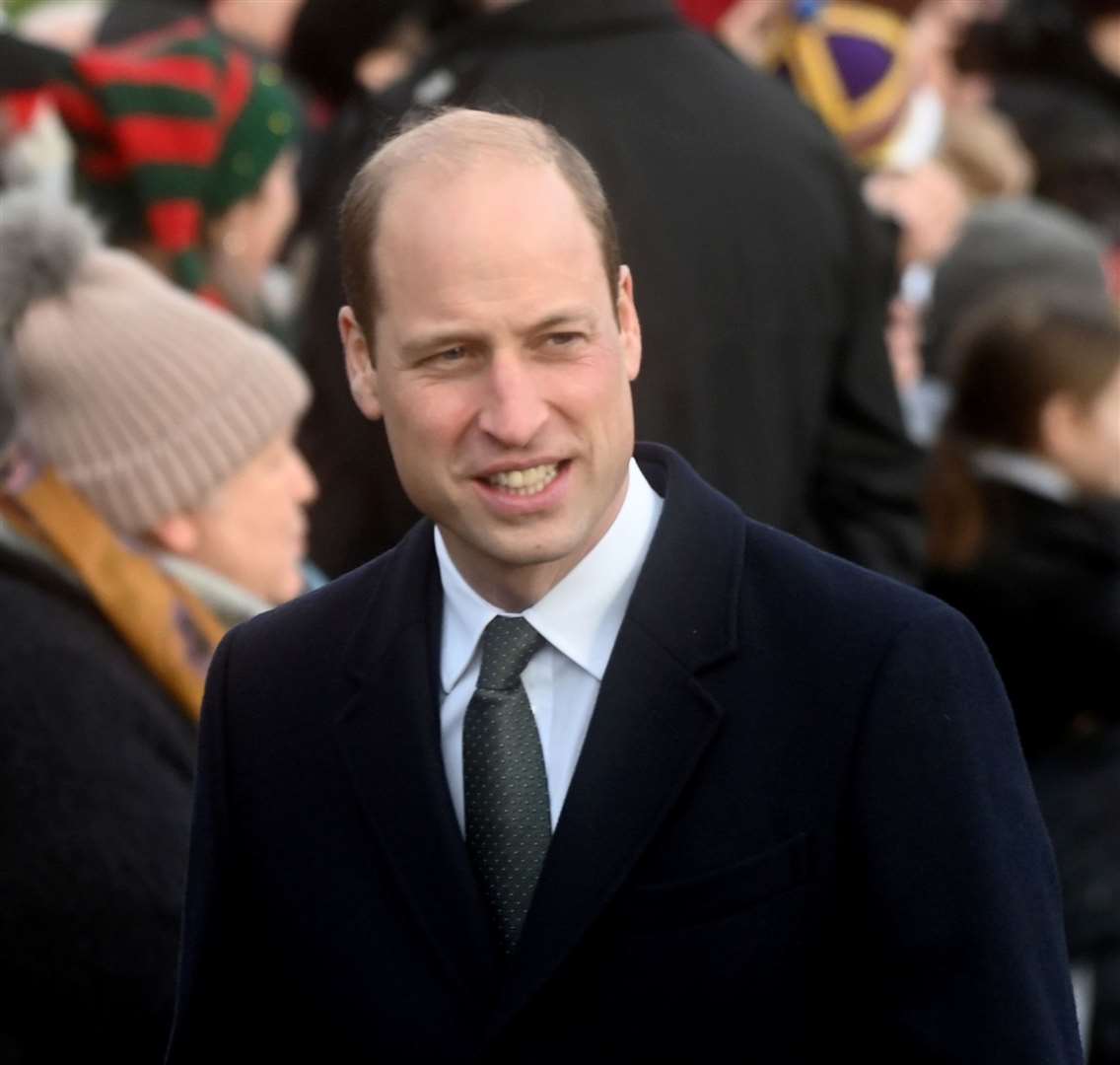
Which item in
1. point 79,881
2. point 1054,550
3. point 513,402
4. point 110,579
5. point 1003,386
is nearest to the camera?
point 513,402

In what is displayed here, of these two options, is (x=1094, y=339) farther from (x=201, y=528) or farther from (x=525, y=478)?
(x=525, y=478)

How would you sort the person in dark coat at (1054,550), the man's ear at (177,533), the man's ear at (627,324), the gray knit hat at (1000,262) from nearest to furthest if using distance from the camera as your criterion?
the man's ear at (627,324) → the man's ear at (177,533) → the person in dark coat at (1054,550) → the gray knit hat at (1000,262)

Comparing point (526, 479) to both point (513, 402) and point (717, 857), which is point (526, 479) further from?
point (717, 857)

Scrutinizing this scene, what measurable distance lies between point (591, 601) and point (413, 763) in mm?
215

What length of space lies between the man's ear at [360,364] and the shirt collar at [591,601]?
178 millimetres

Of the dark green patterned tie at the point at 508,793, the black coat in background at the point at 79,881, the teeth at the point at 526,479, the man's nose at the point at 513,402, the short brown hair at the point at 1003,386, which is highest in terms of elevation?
the man's nose at the point at 513,402

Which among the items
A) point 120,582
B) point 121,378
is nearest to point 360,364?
point 120,582

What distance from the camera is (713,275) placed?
141 inches

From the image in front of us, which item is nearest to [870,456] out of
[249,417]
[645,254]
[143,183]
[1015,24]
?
[645,254]

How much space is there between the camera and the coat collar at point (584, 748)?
2025 mm

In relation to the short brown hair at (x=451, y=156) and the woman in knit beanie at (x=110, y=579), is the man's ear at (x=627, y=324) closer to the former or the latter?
the short brown hair at (x=451, y=156)

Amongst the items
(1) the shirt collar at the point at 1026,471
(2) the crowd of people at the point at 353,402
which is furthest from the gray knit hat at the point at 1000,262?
(1) the shirt collar at the point at 1026,471

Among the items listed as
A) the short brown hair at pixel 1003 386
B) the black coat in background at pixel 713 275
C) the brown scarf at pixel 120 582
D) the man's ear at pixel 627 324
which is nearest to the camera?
the man's ear at pixel 627 324

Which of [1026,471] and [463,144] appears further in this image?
[1026,471]
